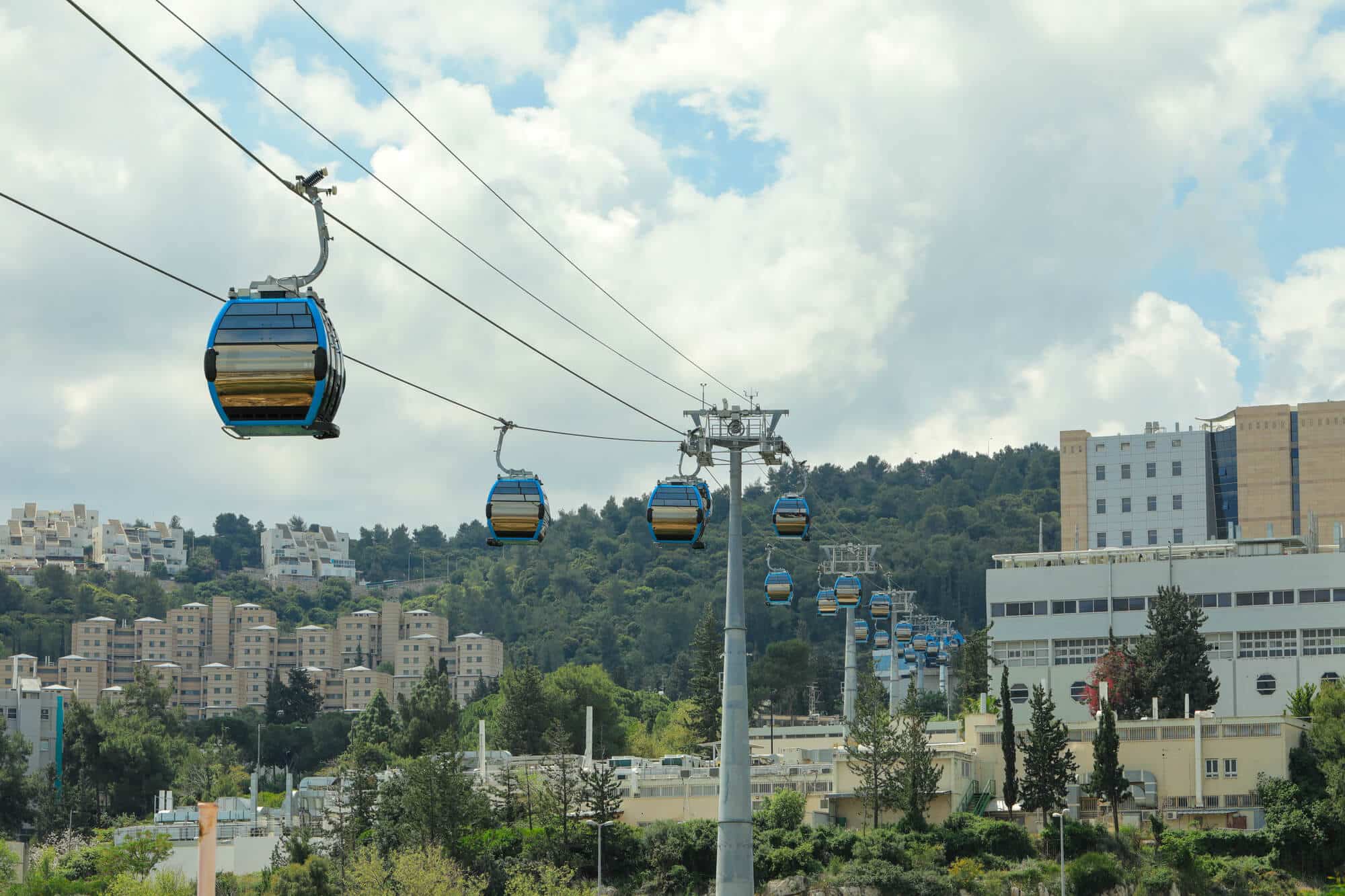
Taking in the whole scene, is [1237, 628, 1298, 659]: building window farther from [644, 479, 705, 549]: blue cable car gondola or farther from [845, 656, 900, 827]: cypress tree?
[644, 479, 705, 549]: blue cable car gondola

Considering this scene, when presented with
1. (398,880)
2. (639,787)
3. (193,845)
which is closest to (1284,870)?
(639,787)

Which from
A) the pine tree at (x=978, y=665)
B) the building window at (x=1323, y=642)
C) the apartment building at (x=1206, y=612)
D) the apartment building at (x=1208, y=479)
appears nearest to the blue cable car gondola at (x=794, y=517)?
the apartment building at (x=1206, y=612)

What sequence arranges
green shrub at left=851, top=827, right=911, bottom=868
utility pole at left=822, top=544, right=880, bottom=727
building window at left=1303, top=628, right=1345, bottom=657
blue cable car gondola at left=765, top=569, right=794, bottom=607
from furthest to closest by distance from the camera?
1. building window at left=1303, top=628, right=1345, bottom=657
2. utility pole at left=822, top=544, right=880, bottom=727
3. green shrub at left=851, top=827, right=911, bottom=868
4. blue cable car gondola at left=765, top=569, right=794, bottom=607

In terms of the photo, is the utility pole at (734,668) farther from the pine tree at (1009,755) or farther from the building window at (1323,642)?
the building window at (1323,642)

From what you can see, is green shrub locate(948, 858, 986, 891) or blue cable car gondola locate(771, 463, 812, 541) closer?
blue cable car gondola locate(771, 463, 812, 541)

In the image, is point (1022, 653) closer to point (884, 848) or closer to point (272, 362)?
point (884, 848)

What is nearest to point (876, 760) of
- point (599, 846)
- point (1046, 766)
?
point (1046, 766)

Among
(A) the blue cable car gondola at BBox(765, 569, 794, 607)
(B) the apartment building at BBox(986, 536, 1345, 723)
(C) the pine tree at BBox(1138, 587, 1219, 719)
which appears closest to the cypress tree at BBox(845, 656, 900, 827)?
(A) the blue cable car gondola at BBox(765, 569, 794, 607)
